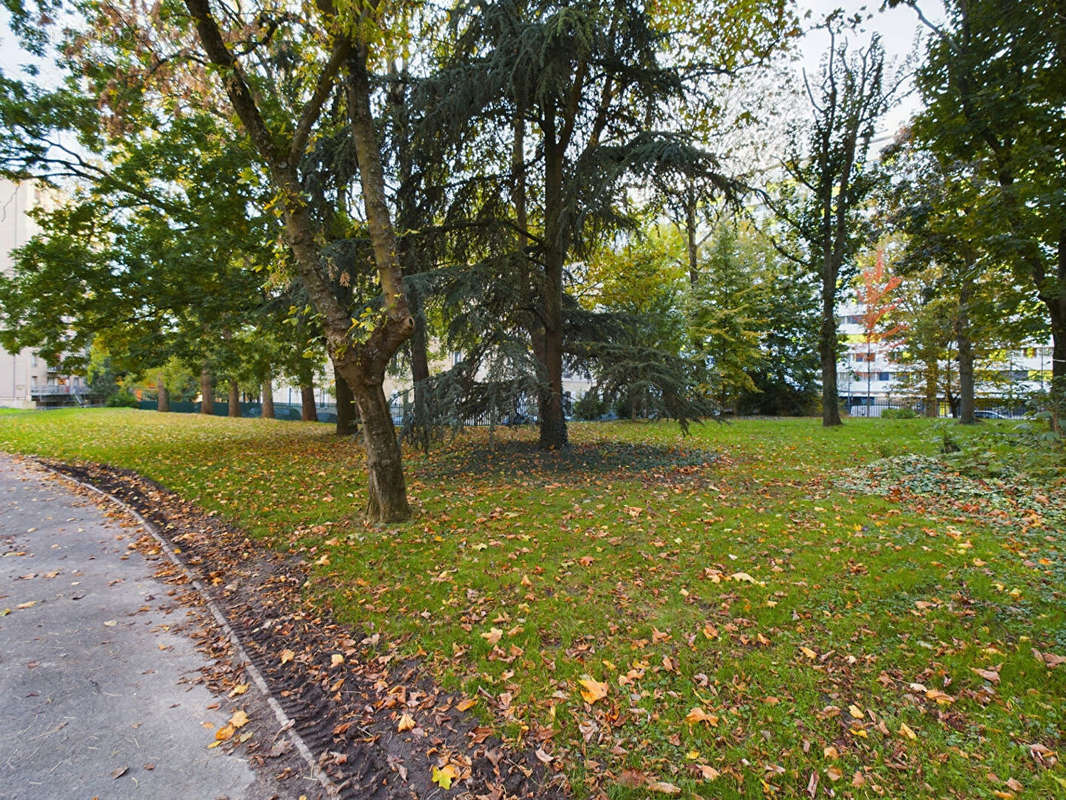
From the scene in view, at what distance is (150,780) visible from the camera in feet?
7.80

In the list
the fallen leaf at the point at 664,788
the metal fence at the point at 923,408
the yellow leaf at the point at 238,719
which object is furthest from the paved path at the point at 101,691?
the metal fence at the point at 923,408

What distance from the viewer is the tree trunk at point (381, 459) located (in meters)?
5.59

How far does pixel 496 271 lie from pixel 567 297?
2.19 meters

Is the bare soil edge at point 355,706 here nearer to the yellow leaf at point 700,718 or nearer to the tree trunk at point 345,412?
the yellow leaf at point 700,718

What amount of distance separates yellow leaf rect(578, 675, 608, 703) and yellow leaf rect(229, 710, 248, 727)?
6.32 ft

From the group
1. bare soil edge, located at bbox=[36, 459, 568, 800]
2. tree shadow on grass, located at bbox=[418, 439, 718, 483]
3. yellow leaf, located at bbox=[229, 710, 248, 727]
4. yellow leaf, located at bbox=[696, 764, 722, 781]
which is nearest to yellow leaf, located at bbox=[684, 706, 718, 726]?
yellow leaf, located at bbox=[696, 764, 722, 781]

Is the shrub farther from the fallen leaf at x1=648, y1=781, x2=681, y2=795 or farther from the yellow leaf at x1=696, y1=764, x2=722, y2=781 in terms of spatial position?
the yellow leaf at x1=696, y1=764, x2=722, y2=781

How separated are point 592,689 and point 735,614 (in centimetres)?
134

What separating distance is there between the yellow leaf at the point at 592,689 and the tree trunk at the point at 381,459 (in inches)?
134

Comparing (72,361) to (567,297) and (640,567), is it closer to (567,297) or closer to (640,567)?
(567,297)

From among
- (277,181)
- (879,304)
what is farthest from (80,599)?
(879,304)

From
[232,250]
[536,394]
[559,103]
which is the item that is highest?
[559,103]

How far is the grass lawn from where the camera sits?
7.88ft

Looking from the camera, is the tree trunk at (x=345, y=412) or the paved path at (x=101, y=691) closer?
the paved path at (x=101, y=691)
